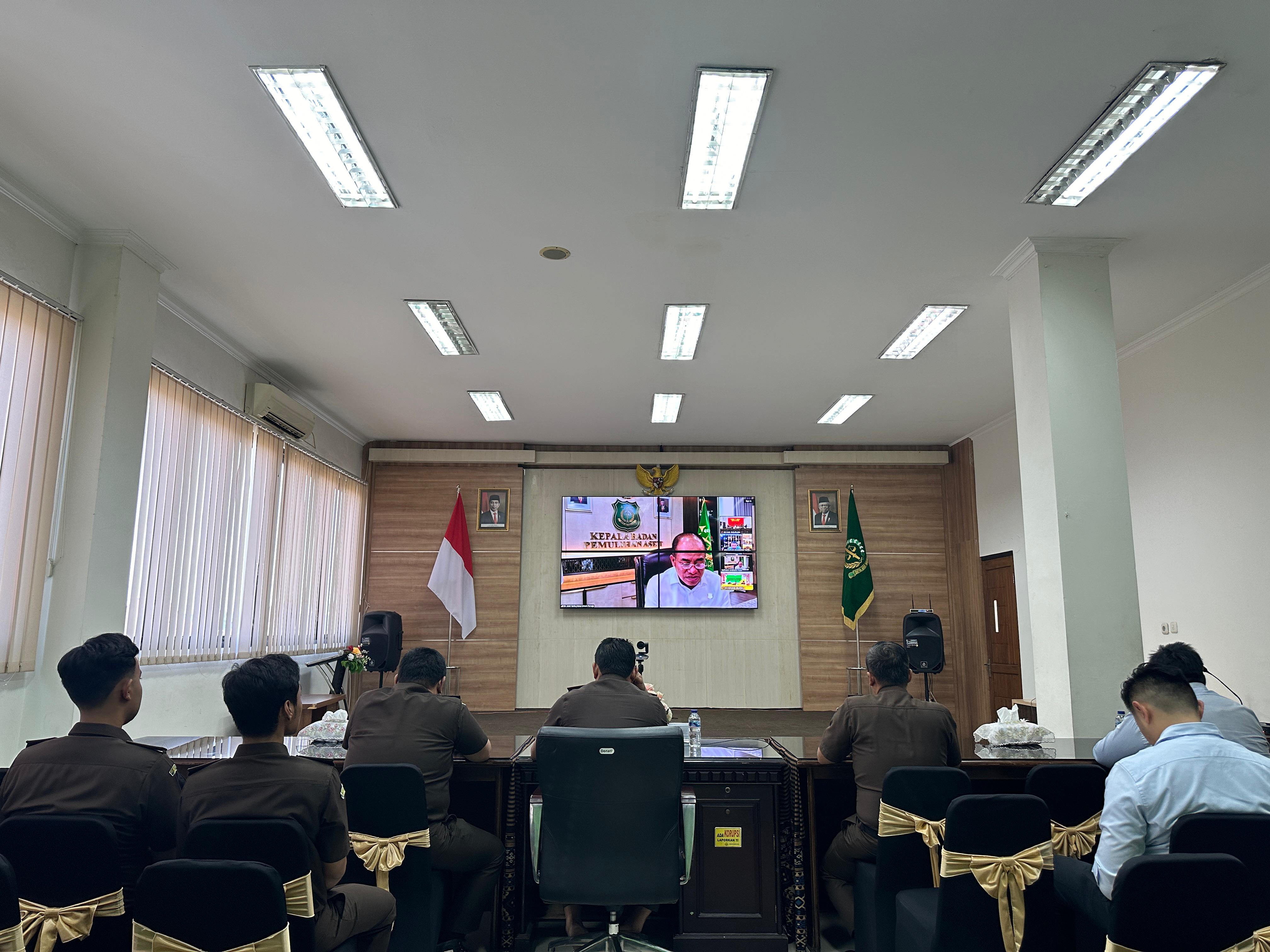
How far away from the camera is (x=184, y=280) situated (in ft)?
19.1

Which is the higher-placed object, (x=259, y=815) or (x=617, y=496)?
(x=617, y=496)

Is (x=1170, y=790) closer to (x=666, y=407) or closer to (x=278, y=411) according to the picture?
(x=666, y=407)

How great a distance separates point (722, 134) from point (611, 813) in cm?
308

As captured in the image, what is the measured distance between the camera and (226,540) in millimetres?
7074

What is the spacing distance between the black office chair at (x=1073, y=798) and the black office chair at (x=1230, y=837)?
0.97 metres

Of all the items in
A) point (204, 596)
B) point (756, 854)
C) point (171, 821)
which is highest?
point (204, 596)

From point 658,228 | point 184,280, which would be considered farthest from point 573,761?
point 184,280

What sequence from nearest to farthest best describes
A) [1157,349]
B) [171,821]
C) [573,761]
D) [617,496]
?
[171,821], [573,761], [1157,349], [617,496]

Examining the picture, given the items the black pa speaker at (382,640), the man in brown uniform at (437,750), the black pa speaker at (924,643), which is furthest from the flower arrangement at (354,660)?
the black pa speaker at (924,643)

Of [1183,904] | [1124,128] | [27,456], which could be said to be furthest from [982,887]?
[27,456]

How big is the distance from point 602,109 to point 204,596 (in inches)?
203

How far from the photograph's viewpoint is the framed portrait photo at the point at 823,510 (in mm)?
10555

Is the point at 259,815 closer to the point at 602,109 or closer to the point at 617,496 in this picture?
the point at 602,109

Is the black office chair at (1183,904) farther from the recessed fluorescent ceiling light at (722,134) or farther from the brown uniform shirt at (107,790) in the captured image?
the recessed fluorescent ceiling light at (722,134)
